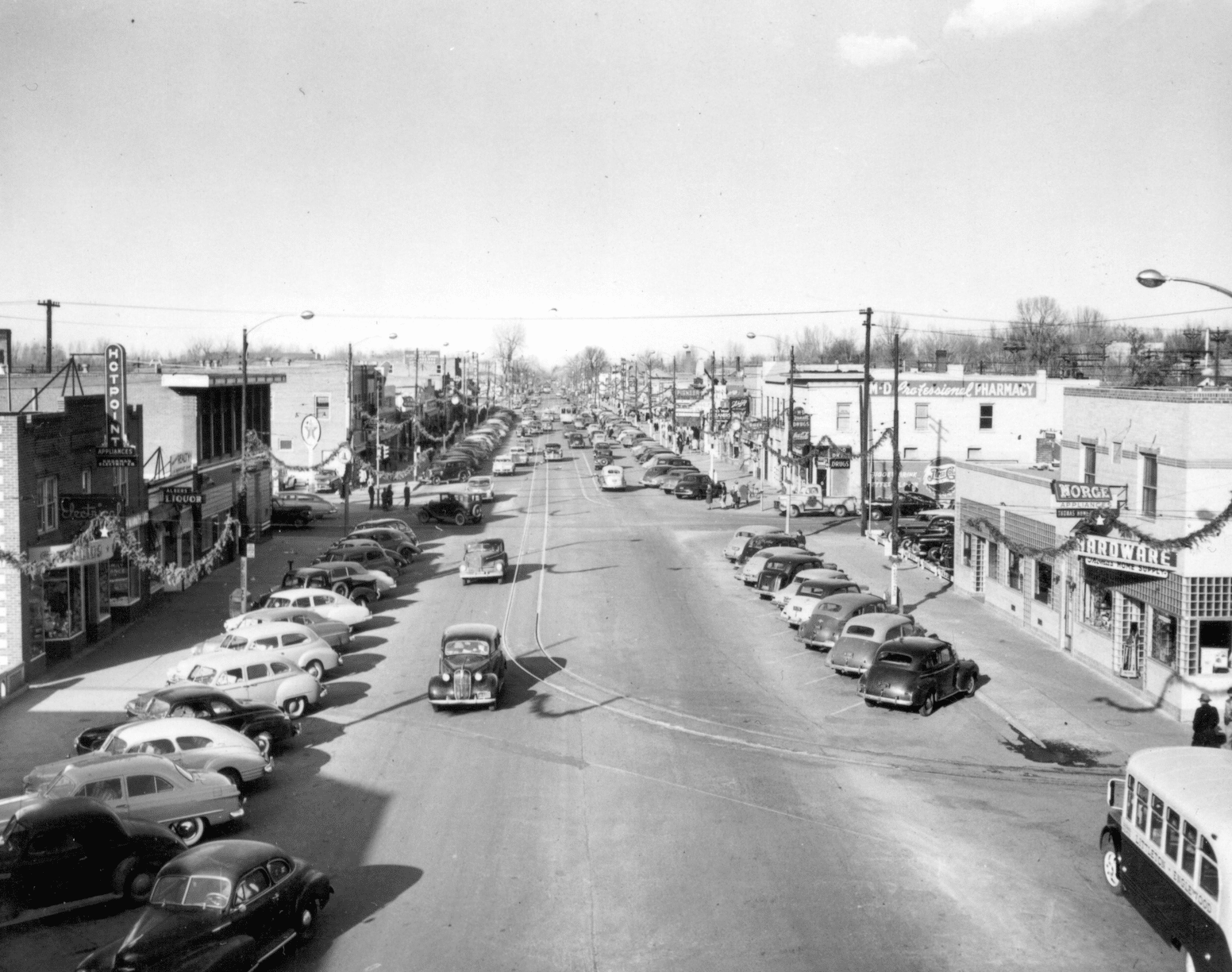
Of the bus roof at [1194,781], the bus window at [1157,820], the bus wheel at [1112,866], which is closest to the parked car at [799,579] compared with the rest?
the bus wheel at [1112,866]

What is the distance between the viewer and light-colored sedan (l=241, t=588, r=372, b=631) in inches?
1282

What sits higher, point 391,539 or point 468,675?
point 391,539

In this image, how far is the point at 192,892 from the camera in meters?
12.8

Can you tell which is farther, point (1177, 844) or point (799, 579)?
point (799, 579)

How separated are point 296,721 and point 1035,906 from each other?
15.4m

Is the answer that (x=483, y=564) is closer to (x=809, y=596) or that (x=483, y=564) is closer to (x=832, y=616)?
(x=809, y=596)

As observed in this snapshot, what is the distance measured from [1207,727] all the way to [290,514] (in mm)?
44436

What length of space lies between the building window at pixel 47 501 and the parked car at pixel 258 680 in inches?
286

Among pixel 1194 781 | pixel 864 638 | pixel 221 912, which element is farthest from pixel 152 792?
pixel 864 638

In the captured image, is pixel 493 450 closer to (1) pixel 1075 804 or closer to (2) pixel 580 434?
(2) pixel 580 434

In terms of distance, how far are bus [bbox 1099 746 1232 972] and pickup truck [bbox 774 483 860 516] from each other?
45869mm

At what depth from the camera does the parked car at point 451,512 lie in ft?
192

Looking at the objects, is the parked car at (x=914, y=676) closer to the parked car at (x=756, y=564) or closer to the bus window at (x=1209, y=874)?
the bus window at (x=1209, y=874)

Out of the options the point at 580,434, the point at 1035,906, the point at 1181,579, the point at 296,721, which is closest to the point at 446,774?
the point at 296,721
